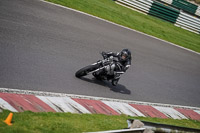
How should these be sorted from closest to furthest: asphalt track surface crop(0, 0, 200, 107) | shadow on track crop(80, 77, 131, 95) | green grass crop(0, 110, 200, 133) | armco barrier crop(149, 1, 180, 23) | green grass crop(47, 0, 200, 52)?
green grass crop(0, 110, 200, 133) < asphalt track surface crop(0, 0, 200, 107) < shadow on track crop(80, 77, 131, 95) < green grass crop(47, 0, 200, 52) < armco barrier crop(149, 1, 180, 23)

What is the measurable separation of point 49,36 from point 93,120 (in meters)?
5.18

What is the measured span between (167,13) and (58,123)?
64.1 feet

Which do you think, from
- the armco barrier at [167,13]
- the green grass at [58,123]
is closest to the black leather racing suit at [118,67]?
the green grass at [58,123]

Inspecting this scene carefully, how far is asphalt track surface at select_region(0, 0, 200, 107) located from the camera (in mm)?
8648

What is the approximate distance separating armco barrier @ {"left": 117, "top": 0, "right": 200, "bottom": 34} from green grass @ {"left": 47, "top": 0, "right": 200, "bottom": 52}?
2.02 ft

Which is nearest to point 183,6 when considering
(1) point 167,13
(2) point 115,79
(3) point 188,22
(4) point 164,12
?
(3) point 188,22

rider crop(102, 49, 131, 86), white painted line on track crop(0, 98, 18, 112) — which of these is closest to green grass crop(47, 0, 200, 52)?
rider crop(102, 49, 131, 86)

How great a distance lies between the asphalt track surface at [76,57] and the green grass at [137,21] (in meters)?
1.47

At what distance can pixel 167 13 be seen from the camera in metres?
24.2

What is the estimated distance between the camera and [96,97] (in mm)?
8891

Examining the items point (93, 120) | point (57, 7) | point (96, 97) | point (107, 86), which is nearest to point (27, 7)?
point (57, 7)

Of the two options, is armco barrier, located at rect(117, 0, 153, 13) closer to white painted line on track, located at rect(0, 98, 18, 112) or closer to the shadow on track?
the shadow on track

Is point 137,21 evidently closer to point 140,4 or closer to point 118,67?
point 140,4

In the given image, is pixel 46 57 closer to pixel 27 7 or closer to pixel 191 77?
pixel 27 7
